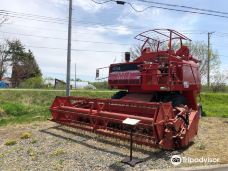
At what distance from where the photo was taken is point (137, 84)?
1021cm

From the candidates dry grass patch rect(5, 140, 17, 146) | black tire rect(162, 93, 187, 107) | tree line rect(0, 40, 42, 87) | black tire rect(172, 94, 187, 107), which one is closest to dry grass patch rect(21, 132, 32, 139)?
dry grass patch rect(5, 140, 17, 146)

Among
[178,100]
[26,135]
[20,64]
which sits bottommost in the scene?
[26,135]

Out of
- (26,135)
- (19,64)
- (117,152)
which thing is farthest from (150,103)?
(19,64)

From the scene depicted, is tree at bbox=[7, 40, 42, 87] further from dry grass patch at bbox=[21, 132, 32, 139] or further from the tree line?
dry grass patch at bbox=[21, 132, 32, 139]

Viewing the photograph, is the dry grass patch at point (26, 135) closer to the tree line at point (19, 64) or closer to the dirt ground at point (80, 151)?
the dirt ground at point (80, 151)

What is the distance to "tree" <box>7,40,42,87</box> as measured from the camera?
56.5 metres

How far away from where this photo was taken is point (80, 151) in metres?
8.22

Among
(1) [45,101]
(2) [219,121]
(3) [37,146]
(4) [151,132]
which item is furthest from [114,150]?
(1) [45,101]

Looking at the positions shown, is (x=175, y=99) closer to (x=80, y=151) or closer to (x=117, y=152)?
(x=117, y=152)

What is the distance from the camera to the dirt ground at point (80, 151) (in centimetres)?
732

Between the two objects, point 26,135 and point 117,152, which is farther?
point 26,135

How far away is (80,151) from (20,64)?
51.9 metres

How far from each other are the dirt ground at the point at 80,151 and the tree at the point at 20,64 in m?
46.7
